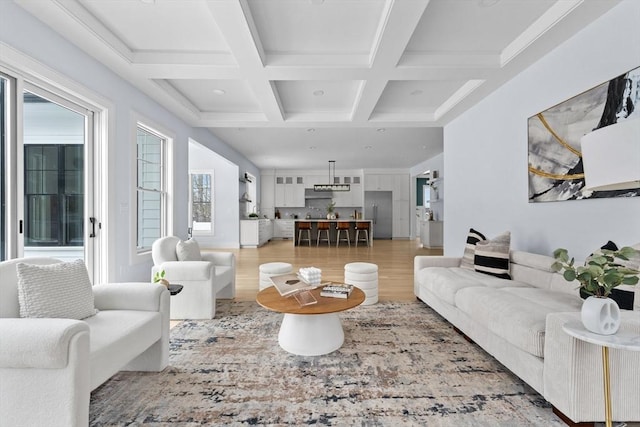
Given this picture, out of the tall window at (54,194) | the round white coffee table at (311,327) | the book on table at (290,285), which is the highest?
the tall window at (54,194)

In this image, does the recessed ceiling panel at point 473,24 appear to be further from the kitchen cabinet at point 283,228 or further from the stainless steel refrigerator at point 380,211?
the kitchen cabinet at point 283,228

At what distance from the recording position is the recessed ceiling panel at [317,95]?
12.7 ft

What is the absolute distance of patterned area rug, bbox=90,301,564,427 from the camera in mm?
1629

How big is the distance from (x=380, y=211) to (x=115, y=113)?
941 cm

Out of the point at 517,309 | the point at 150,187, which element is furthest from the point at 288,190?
the point at 517,309

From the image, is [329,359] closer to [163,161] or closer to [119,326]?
[119,326]

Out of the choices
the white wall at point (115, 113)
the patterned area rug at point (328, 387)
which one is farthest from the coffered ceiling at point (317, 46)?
the patterned area rug at point (328, 387)

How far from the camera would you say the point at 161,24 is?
8.45ft

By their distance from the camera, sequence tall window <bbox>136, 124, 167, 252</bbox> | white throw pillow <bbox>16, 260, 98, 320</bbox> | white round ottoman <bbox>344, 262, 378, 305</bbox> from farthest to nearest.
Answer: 1. tall window <bbox>136, 124, 167, 252</bbox>
2. white round ottoman <bbox>344, 262, 378, 305</bbox>
3. white throw pillow <bbox>16, 260, 98, 320</bbox>

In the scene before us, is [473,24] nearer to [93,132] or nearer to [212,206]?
[93,132]

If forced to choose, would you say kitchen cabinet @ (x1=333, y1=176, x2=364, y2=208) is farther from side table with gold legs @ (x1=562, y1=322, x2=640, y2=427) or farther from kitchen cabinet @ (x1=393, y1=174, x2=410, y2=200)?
side table with gold legs @ (x1=562, y1=322, x2=640, y2=427)

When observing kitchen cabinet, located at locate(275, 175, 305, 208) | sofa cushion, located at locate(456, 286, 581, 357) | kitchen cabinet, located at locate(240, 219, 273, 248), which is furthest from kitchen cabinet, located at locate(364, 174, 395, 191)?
sofa cushion, located at locate(456, 286, 581, 357)

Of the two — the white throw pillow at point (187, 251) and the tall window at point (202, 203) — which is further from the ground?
the tall window at point (202, 203)

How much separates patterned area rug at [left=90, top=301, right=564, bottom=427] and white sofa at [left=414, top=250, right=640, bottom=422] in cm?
18
